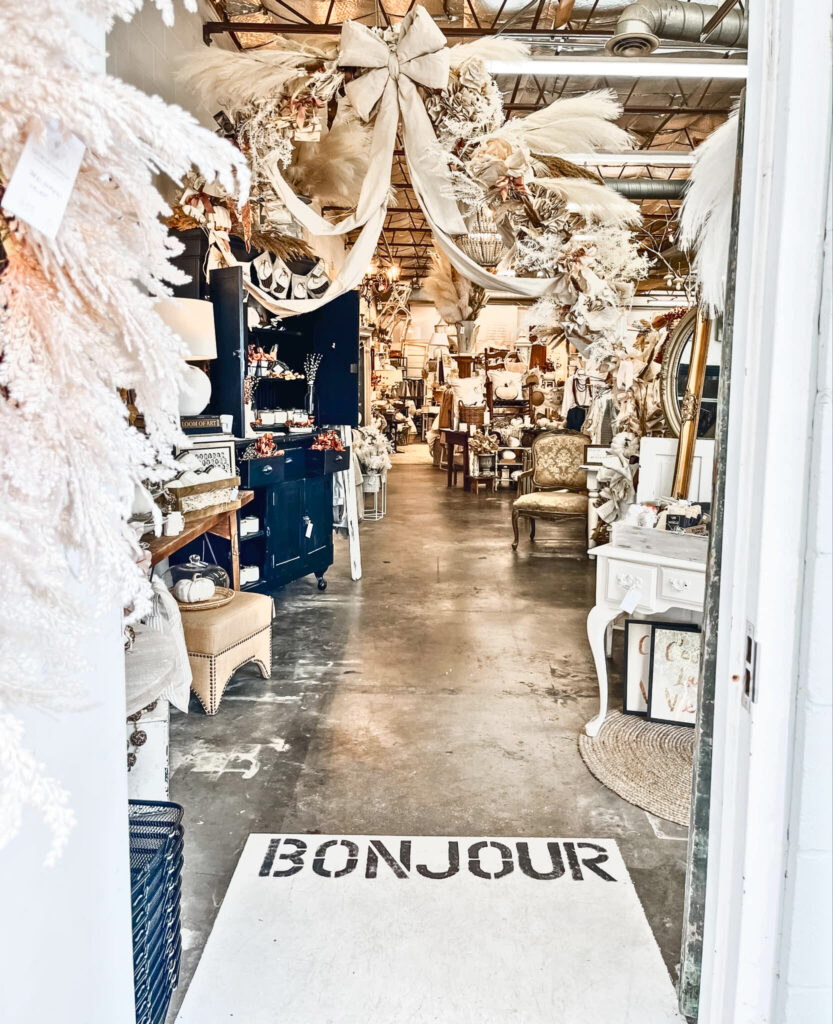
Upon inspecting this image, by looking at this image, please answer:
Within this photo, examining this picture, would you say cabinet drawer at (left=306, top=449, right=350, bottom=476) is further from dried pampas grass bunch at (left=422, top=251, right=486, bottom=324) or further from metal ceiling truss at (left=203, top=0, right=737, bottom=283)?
dried pampas grass bunch at (left=422, top=251, right=486, bottom=324)

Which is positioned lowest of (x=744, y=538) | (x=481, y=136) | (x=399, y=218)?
(x=744, y=538)

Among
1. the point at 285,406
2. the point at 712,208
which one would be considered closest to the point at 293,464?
the point at 285,406

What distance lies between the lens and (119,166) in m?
0.91

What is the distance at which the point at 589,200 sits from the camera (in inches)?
146

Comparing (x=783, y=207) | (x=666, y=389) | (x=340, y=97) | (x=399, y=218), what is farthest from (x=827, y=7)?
(x=399, y=218)

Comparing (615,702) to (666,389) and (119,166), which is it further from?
(119,166)

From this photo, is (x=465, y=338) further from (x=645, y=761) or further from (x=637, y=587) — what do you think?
(x=645, y=761)

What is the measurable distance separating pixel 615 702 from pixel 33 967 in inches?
119

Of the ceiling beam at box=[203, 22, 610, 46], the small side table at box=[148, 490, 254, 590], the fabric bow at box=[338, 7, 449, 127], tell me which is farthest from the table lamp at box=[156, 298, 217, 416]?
the ceiling beam at box=[203, 22, 610, 46]

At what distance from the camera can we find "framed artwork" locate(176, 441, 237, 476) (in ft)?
13.2

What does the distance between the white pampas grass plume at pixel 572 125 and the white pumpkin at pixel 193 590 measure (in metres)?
2.46

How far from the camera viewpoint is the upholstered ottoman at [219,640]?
3.35 metres

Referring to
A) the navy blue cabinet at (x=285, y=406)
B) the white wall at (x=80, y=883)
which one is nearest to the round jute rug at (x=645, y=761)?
the white wall at (x=80, y=883)

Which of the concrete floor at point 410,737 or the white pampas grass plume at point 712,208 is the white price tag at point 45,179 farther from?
the concrete floor at point 410,737
